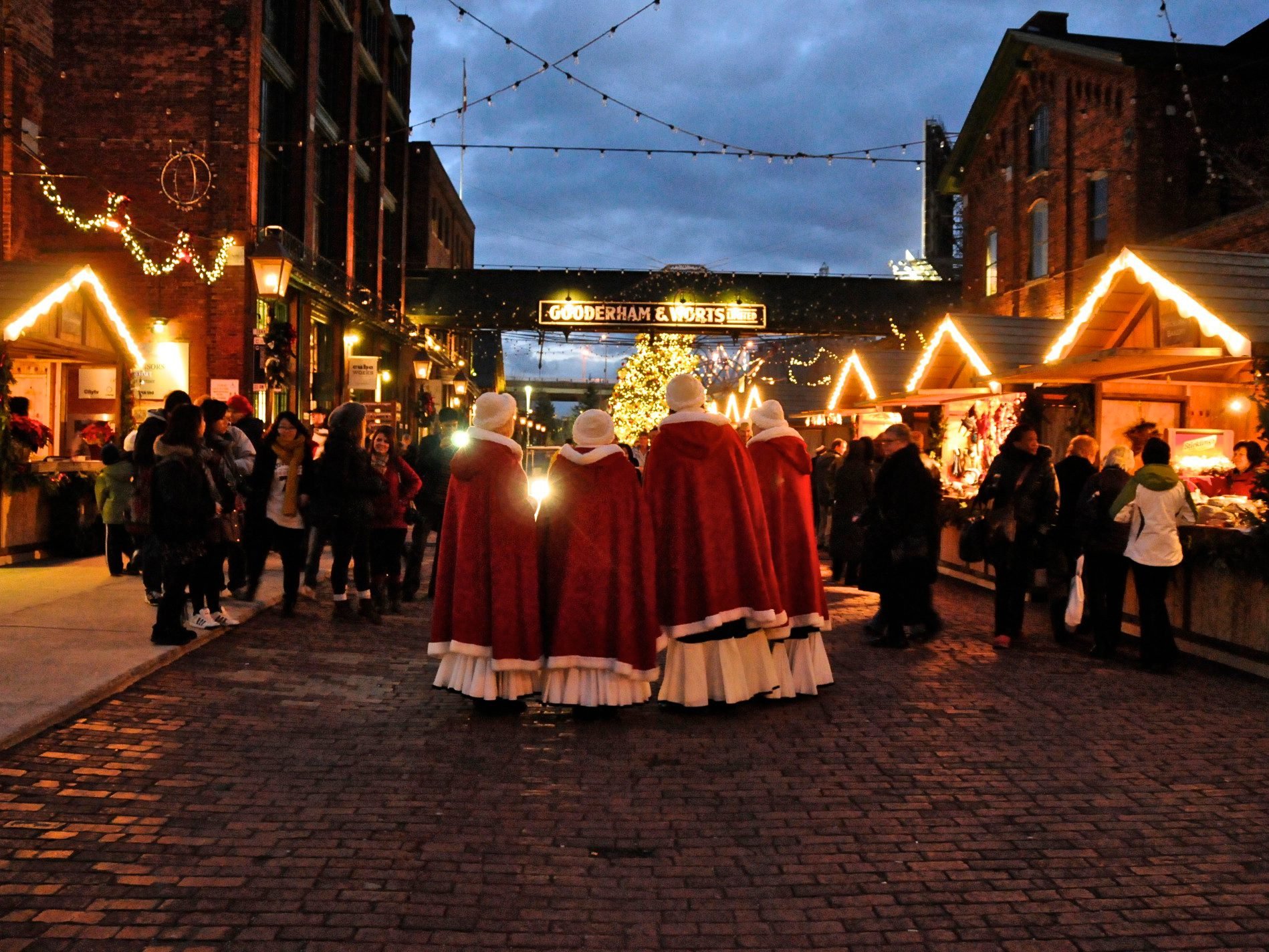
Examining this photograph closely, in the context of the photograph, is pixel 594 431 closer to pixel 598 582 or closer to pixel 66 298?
pixel 598 582

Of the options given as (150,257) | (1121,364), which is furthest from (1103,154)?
(150,257)

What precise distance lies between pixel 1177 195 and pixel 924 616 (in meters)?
17.4

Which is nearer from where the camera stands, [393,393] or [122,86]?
[122,86]

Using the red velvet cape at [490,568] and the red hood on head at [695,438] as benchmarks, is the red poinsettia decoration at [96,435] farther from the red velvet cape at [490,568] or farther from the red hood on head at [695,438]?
the red hood on head at [695,438]

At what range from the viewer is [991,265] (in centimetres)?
3012

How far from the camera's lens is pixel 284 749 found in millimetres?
6102

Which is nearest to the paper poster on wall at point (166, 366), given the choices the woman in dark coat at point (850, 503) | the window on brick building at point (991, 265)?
the woman in dark coat at point (850, 503)

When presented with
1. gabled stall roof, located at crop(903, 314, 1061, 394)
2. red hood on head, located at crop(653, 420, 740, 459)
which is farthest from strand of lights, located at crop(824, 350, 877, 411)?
red hood on head, located at crop(653, 420, 740, 459)

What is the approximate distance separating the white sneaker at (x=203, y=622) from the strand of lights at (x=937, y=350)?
35.0 ft

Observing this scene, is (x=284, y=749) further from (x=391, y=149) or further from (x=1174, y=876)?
(x=391, y=149)

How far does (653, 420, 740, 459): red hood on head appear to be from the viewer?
724cm

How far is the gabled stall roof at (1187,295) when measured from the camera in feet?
Result: 36.5

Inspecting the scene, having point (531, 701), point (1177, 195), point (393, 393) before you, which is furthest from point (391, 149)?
point (531, 701)

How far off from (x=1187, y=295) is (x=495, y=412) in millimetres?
8084
